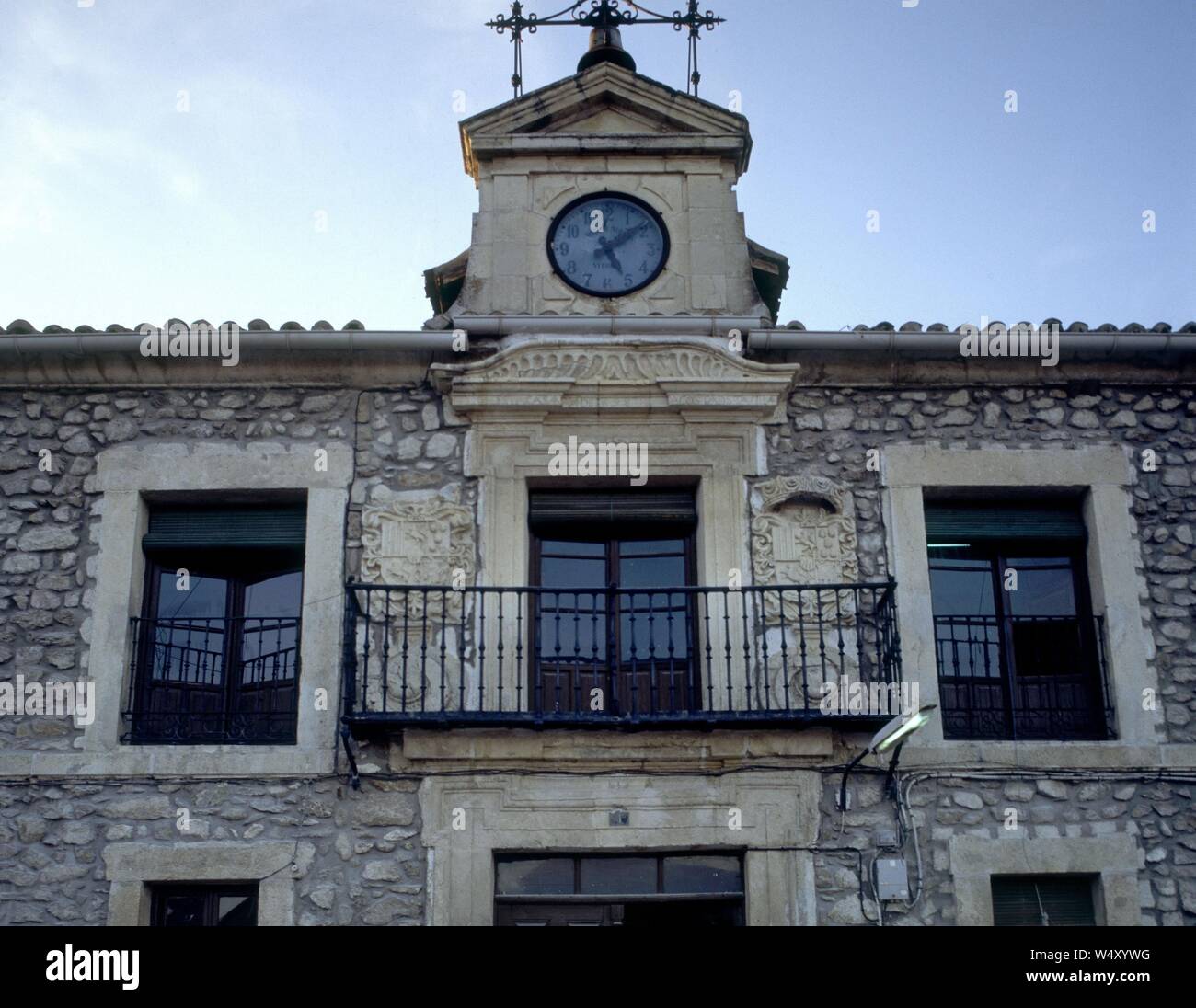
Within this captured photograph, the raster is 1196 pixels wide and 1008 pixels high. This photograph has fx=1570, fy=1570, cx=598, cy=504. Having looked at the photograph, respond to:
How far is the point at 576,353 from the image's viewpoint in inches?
362

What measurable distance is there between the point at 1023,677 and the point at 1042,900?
4.10 ft

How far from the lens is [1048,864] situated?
834 cm

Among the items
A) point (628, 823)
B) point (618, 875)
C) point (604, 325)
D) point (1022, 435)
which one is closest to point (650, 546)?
point (604, 325)

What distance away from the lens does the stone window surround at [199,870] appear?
8.21 meters

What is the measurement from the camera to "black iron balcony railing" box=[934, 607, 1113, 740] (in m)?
8.83

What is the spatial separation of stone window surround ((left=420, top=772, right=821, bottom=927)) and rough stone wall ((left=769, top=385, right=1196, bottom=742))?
1511mm

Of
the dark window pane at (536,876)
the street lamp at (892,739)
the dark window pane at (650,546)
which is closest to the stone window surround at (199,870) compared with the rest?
the dark window pane at (536,876)

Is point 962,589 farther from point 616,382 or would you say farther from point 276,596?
point 276,596

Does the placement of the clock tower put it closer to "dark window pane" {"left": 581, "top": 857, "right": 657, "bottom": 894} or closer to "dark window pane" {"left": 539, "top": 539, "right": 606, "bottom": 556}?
"dark window pane" {"left": 539, "top": 539, "right": 606, "bottom": 556}

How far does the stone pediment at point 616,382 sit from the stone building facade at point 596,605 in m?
0.02

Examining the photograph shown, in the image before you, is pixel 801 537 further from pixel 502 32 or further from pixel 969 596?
pixel 502 32

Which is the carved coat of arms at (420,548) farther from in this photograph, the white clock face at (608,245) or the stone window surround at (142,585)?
the white clock face at (608,245)

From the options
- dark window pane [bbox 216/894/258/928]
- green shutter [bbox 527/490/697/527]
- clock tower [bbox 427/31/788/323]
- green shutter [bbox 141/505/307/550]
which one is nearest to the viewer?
dark window pane [bbox 216/894/258/928]

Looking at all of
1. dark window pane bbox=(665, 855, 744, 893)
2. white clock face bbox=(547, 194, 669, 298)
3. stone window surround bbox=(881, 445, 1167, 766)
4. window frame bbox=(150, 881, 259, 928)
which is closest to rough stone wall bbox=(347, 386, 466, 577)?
white clock face bbox=(547, 194, 669, 298)
